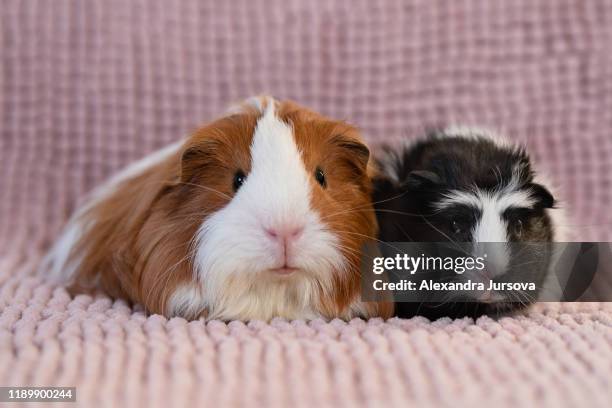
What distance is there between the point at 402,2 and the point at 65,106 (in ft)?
3.93

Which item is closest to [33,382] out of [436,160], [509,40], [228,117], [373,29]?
[228,117]

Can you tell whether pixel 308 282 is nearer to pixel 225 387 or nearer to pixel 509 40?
pixel 225 387

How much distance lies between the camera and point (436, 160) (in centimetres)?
157

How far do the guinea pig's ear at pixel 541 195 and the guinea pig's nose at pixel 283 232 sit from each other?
1.82 ft

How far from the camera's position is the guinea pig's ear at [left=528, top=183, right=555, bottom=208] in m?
1.50

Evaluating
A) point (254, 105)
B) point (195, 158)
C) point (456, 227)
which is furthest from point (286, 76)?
point (456, 227)

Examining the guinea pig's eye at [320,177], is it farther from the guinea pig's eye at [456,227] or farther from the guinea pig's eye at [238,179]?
the guinea pig's eye at [456,227]

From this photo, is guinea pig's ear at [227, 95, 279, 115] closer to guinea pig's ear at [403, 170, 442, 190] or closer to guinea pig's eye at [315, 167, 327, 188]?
guinea pig's eye at [315, 167, 327, 188]

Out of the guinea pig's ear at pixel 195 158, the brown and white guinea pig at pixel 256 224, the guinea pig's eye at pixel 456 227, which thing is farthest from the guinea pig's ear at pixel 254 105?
the guinea pig's eye at pixel 456 227

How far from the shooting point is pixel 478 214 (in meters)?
1.44

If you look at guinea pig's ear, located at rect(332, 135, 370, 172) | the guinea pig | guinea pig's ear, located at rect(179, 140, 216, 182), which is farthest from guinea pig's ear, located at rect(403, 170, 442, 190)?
guinea pig's ear, located at rect(179, 140, 216, 182)

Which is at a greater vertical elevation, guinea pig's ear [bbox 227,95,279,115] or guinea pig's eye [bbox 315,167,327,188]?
guinea pig's ear [bbox 227,95,279,115]

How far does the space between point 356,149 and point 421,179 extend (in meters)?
0.16

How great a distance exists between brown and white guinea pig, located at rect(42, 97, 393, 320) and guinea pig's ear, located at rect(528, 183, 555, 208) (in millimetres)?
361
